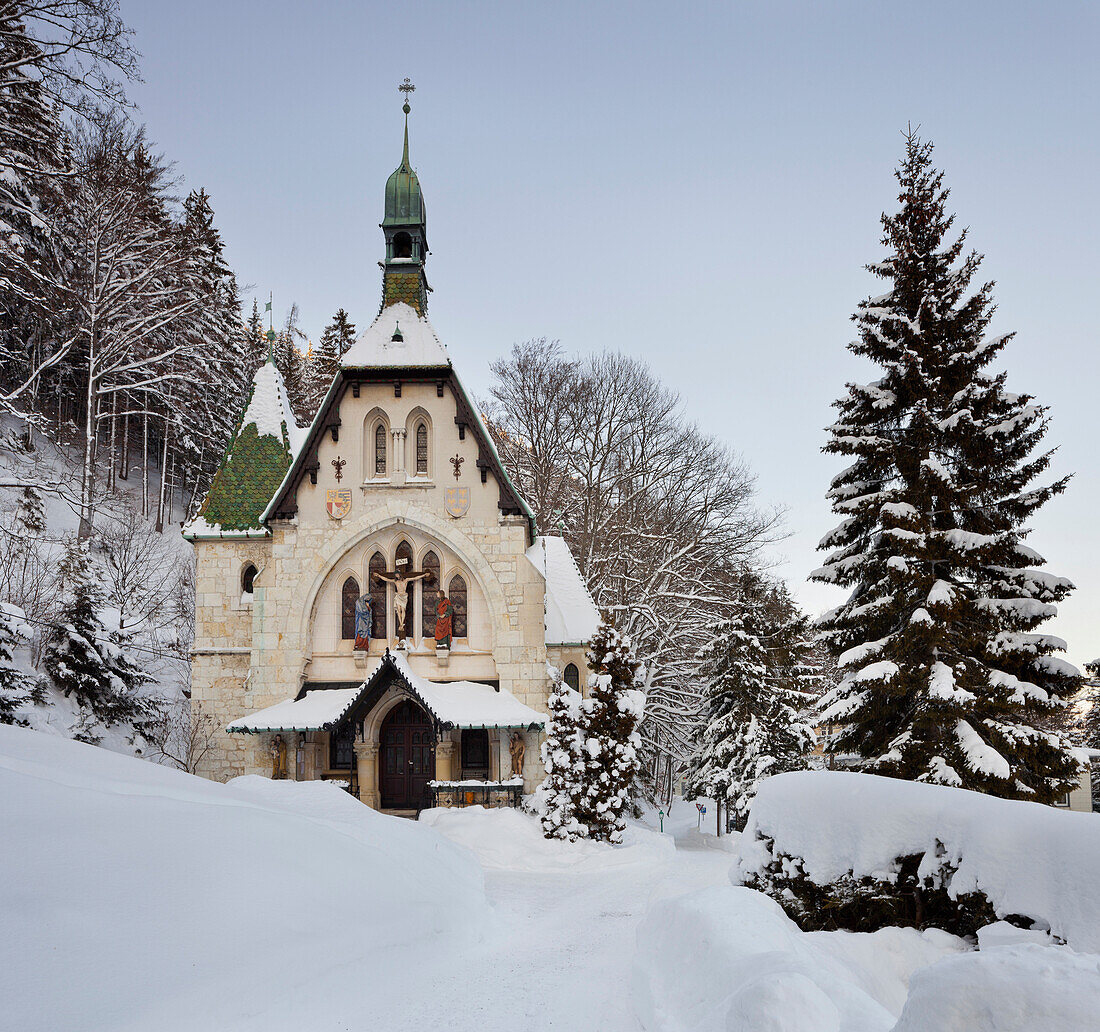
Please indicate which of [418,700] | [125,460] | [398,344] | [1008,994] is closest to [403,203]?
[398,344]

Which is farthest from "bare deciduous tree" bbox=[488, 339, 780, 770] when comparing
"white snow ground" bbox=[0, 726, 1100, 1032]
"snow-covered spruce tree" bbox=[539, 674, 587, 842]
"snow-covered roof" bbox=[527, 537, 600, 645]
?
"white snow ground" bbox=[0, 726, 1100, 1032]

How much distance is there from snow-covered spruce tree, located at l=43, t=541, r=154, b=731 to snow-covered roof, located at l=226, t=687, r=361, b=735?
2.70m

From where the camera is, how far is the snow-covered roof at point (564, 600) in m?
23.5

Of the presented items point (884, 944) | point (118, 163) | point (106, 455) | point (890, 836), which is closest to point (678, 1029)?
point (884, 944)

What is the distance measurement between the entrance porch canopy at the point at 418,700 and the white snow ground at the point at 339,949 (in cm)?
967

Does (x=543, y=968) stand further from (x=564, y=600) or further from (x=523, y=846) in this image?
(x=564, y=600)

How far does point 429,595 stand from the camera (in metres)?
21.7

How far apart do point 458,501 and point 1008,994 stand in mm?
19400

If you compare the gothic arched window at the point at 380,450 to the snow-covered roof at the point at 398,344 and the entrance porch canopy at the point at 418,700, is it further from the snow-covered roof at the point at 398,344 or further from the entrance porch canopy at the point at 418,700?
the entrance porch canopy at the point at 418,700

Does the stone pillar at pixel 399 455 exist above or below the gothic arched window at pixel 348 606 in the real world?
above

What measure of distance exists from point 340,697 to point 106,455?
2568 cm

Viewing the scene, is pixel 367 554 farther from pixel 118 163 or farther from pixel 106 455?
pixel 106 455

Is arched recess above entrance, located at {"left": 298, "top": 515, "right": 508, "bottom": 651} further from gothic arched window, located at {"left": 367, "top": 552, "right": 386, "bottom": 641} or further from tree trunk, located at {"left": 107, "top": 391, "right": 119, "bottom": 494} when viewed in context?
tree trunk, located at {"left": 107, "top": 391, "right": 119, "bottom": 494}

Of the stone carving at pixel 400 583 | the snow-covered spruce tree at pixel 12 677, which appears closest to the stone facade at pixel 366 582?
the stone carving at pixel 400 583
